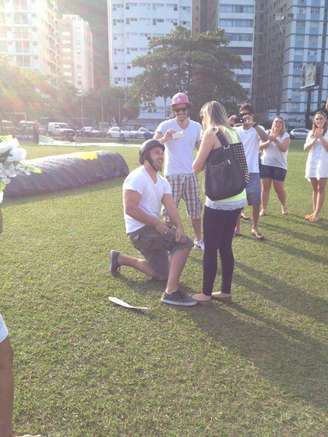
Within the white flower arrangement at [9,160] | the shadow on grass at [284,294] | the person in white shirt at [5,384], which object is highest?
the white flower arrangement at [9,160]

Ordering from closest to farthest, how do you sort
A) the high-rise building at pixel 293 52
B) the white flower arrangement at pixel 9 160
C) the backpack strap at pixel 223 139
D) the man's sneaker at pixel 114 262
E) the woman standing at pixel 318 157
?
1. the white flower arrangement at pixel 9 160
2. the backpack strap at pixel 223 139
3. the man's sneaker at pixel 114 262
4. the woman standing at pixel 318 157
5. the high-rise building at pixel 293 52

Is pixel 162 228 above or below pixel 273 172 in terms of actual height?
below

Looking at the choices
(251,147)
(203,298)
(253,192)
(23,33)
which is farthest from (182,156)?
(23,33)

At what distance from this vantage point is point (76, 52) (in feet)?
408

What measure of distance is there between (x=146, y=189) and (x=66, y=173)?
6.41 m

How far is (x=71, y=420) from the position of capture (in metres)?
2.44

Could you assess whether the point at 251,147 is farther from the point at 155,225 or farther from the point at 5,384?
the point at 5,384

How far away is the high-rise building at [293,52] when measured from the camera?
78688mm

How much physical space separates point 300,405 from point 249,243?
3421 mm

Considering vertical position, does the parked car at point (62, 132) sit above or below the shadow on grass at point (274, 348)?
above

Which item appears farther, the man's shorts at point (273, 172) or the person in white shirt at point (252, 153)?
the man's shorts at point (273, 172)

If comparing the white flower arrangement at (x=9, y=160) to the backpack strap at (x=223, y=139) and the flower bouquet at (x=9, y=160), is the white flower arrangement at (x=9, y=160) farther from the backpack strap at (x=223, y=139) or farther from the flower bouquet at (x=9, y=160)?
the backpack strap at (x=223, y=139)

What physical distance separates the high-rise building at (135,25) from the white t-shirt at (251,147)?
84461 millimetres

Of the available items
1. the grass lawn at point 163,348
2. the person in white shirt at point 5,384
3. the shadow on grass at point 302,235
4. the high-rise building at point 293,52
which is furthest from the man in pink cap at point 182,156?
the high-rise building at point 293,52
